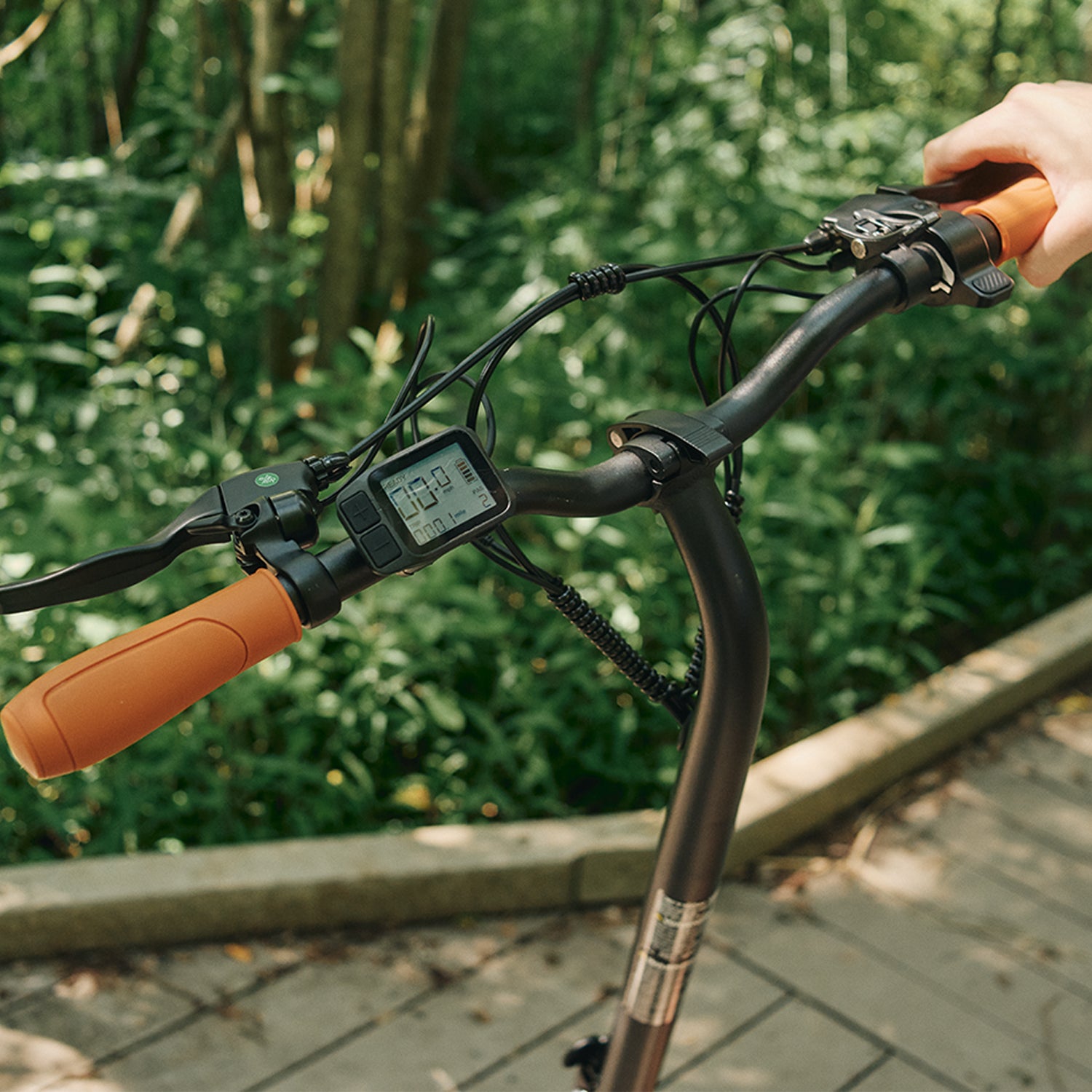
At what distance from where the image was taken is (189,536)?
90 cm

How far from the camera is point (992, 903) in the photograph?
278 centimetres

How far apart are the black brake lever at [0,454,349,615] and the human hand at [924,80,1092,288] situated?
759 millimetres

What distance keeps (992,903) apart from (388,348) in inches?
88.1

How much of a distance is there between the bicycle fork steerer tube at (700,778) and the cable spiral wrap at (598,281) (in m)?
0.21

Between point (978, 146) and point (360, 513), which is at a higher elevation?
point (978, 146)

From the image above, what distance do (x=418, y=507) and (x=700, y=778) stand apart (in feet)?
1.57

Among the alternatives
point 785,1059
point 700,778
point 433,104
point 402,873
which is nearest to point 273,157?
point 433,104

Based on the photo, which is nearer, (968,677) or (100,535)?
(100,535)

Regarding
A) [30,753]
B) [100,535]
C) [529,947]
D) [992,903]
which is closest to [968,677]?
[992,903]

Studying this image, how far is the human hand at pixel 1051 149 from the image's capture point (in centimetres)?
120

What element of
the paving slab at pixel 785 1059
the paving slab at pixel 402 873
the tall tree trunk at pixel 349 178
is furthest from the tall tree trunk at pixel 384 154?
A: the paving slab at pixel 785 1059

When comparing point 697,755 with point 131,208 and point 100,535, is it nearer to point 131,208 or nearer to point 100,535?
point 100,535

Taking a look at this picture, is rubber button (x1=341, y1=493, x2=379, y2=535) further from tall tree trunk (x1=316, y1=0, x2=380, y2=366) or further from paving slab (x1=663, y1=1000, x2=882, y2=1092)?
tall tree trunk (x1=316, y1=0, x2=380, y2=366)

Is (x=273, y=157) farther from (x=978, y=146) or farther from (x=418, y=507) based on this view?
(x=418, y=507)
